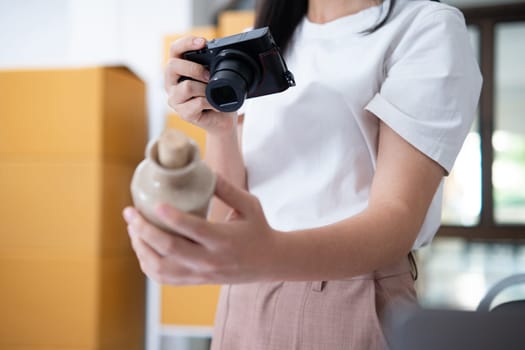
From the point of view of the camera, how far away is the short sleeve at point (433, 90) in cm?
63

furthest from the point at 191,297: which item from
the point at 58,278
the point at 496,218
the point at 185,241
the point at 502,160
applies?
the point at 502,160

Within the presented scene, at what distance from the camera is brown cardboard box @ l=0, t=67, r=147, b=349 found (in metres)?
1.89

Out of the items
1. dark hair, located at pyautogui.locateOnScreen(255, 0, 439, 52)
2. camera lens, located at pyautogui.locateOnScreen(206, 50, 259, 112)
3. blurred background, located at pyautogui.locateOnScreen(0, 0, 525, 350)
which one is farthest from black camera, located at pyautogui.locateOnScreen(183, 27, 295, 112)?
blurred background, located at pyautogui.locateOnScreen(0, 0, 525, 350)

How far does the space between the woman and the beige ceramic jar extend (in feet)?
0.46

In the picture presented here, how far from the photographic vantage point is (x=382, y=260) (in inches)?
22.0

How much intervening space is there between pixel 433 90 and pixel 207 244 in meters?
0.38

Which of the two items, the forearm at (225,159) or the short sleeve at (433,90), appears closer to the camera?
the short sleeve at (433,90)

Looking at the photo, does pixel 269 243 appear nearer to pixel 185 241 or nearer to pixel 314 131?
pixel 185 241

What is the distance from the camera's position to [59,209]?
1926mm

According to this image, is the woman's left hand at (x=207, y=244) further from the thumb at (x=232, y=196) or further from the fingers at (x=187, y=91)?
the fingers at (x=187, y=91)

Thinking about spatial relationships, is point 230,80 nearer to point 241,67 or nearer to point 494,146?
point 241,67

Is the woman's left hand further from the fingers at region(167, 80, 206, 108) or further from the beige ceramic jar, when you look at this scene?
the fingers at region(167, 80, 206, 108)

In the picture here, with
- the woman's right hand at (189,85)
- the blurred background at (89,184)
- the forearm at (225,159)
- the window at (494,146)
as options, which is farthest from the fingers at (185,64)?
the window at (494,146)

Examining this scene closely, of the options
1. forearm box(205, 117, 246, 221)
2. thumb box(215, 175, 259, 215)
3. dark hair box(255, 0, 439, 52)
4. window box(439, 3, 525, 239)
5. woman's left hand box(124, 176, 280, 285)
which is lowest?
window box(439, 3, 525, 239)
